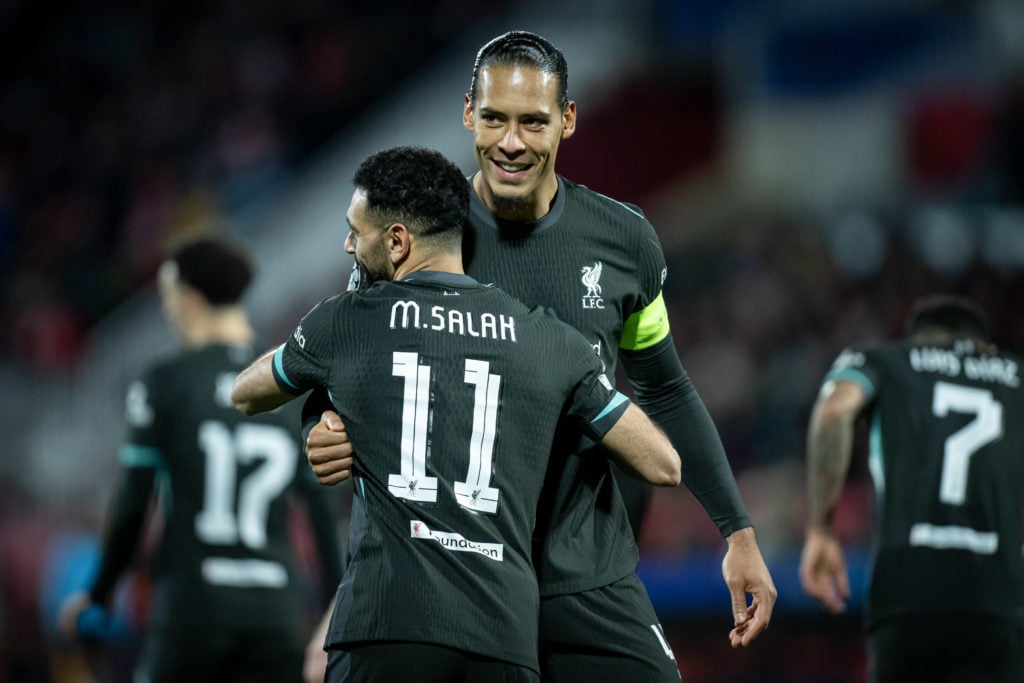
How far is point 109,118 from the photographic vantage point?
54.6 feet

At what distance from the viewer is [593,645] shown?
3.59m

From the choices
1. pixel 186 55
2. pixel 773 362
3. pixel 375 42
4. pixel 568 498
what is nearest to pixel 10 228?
pixel 186 55

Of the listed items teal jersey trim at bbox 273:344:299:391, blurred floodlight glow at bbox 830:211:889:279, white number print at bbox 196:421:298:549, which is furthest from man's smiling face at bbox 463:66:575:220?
blurred floodlight glow at bbox 830:211:889:279

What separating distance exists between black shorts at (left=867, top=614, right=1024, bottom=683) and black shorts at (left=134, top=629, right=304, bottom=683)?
2129 millimetres

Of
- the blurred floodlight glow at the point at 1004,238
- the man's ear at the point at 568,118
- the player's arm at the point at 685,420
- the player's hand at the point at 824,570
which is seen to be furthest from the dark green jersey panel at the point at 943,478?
the blurred floodlight glow at the point at 1004,238

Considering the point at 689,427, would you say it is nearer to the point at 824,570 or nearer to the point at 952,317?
the point at 824,570

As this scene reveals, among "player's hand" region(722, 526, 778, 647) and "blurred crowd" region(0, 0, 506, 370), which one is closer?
"player's hand" region(722, 526, 778, 647)

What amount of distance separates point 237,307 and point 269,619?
1.17 m

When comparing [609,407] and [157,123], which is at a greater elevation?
[157,123]

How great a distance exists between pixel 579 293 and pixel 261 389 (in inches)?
33.1

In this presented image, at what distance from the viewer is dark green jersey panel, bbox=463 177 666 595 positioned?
3.62 m

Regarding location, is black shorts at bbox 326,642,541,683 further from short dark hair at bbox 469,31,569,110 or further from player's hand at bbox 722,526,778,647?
short dark hair at bbox 469,31,569,110

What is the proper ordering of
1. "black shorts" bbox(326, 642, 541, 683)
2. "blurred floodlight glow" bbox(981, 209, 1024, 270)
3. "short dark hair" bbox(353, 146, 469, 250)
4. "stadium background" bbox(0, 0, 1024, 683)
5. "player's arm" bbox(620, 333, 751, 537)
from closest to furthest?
1. "black shorts" bbox(326, 642, 541, 683)
2. "short dark hair" bbox(353, 146, 469, 250)
3. "player's arm" bbox(620, 333, 751, 537)
4. "stadium background" bbox(0, 0, 1024, 683)
5. "blurred floodlight glow" bbox(981, 209, 1024, 270)

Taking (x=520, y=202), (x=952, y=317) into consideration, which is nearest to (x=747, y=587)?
(x=520, y=202)
